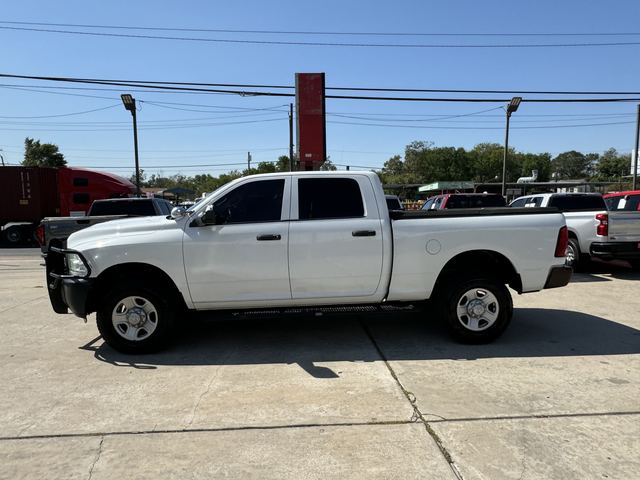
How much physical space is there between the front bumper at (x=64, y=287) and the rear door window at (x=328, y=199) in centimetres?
241

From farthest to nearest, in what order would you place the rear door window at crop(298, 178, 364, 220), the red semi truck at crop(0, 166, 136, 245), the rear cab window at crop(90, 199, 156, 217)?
1. the red semi truck at crop(0, 166, 136, 245)
2. the rear cab window at crop(90, 199, 156, 217)
3. the rear door window at crop(298, 178, 364, 220)

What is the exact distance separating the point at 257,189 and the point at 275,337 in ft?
5.99

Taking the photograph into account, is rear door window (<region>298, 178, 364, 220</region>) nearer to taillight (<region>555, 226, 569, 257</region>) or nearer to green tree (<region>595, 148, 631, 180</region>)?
taillight (<region>555, 226, 569, 257</region>)

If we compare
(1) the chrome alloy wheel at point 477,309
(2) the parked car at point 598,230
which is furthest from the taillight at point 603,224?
(1) the chrome alloy wheel at point 477,309

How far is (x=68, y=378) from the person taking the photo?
15.1 feet

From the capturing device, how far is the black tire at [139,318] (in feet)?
16.6

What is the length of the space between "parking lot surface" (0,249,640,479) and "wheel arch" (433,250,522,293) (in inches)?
28.3

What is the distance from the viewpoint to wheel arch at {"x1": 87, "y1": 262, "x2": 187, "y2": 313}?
5.09m

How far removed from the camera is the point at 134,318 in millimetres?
5113

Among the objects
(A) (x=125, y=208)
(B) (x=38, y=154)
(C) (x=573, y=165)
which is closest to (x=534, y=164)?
(C) (x=573, y=165)

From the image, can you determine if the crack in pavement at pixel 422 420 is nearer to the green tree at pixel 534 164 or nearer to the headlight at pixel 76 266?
the headlight at pixel 76 266

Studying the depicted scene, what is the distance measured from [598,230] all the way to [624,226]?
1.57ft

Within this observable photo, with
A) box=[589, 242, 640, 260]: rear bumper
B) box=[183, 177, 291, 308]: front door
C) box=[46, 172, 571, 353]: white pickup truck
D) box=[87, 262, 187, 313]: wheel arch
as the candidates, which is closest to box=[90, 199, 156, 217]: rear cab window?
box=[46, 172, 571, 353]: white pickup truck

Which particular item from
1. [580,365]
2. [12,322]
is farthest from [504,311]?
[12,322]
